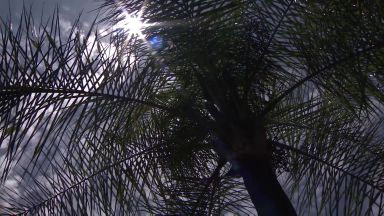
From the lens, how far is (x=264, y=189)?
187 cm

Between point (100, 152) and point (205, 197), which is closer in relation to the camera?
point (100, 152)

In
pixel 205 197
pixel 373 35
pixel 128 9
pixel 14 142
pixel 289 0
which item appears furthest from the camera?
pixel 205 197

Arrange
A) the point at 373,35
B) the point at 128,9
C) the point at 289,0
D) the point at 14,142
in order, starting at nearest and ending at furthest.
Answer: the point at 14,142, the point at 373,35, the point at 289,0, the point at 128,9

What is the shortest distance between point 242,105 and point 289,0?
2.20 feet

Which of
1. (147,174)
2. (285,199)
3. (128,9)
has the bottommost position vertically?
(285,199)

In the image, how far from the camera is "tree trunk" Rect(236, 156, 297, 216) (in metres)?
1.78

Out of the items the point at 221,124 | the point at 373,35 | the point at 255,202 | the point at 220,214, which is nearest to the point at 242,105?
the point at 221,124

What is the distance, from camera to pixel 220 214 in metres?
2.66

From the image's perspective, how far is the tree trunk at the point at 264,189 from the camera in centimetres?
178

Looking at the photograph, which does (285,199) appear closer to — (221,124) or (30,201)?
(221,124)

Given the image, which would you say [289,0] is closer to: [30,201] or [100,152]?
[100,152]

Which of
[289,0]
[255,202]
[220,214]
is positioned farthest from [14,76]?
[220,214]

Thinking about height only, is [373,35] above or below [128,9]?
below

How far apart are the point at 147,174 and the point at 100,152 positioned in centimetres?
40
